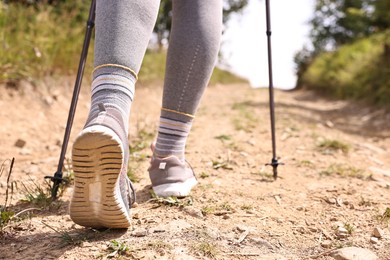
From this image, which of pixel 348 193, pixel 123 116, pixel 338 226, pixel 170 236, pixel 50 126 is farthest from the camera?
pixel 50 126

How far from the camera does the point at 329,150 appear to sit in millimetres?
3123

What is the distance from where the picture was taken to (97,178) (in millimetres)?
1142

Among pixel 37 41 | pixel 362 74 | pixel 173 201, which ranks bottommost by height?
A: pixel 173 201

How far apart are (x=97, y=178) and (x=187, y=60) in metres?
0.58

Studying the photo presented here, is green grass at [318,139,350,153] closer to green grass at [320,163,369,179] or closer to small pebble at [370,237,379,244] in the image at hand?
green grass at [320,163,369,179]

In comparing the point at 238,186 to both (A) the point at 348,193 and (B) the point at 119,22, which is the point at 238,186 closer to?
(A) the point at 348,193

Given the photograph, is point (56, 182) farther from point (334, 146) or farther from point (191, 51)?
point (334, 146)

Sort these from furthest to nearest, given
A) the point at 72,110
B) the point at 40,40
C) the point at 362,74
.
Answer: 1. the point at 362,74
2. the point at 40,40
3. the point at 72,110


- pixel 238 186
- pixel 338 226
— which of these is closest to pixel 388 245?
pixel 338 226

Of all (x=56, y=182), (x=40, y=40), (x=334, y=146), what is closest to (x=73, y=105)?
(x=56, y=182)

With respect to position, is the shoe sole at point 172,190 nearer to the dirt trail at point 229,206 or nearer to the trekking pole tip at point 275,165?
the dirt trail at point 229,206

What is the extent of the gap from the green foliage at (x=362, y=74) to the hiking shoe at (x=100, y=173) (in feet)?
19.6

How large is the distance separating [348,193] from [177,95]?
3.05 ft

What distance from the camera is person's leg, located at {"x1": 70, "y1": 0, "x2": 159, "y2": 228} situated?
112 cm
